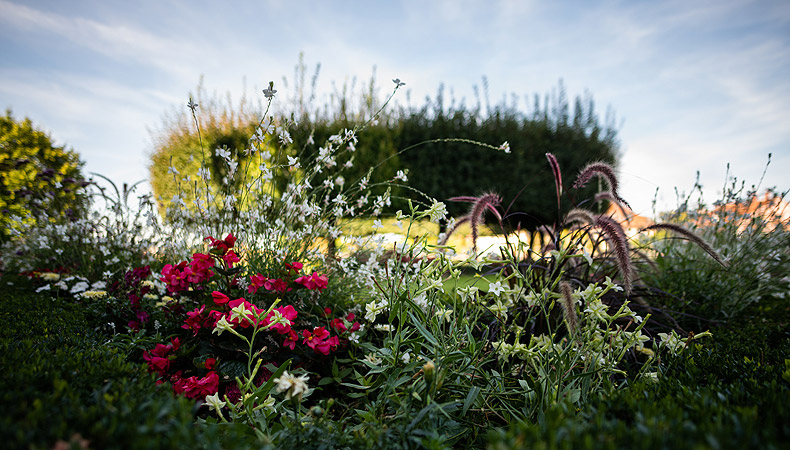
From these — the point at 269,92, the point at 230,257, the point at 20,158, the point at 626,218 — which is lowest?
the point at 230,257

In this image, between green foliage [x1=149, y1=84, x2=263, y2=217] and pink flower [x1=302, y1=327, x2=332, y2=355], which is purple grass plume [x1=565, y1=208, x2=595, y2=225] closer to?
pink flower [x1=302, y1=327, x2=332, y2=355]

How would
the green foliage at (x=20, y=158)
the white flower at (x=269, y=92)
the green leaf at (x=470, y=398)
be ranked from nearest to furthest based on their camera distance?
the green leaf at (x=470, y=398) → the white flower at (x=269, y=92) → the green foliage at (x=20, y=158)

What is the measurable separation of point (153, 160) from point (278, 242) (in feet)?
26.1

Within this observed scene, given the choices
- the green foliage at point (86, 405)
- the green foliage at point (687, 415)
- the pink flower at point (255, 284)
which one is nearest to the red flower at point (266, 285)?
the pink flower at point (255, 284)

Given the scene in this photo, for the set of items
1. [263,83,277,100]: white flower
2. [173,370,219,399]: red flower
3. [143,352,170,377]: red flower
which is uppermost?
[263,83,277,100]: white flower

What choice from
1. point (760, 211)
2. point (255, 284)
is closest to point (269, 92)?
point (255, 284)

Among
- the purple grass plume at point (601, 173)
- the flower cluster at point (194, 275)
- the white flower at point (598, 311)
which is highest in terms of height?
the purple grass plume at point (601, 173)

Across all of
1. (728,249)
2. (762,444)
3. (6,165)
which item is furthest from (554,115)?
(6,165)

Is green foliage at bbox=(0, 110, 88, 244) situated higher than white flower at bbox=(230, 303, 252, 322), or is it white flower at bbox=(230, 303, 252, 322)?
green foliage at bbox=(0, 110, 88, 244)

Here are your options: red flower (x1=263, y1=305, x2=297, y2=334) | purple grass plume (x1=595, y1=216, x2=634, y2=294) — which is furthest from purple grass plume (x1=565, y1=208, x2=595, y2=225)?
red flower (x1=263, y1=305, x2=297, y2=334)

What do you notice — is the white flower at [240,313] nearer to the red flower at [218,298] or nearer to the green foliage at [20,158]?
the red flower at [218,298]

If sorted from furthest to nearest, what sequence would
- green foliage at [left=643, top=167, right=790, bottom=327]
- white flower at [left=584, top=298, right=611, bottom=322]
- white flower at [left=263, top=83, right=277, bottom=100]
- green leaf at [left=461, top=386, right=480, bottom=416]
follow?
green foliage at [left=643, top=167, right=790, bottom=327] → white flower at [left=263, top=83, right=277, bottom=100] → white flower at [left=584, top=298, right=611, bottom=322] → green leaf at [left=461, top=386, right=480, bottom=416]

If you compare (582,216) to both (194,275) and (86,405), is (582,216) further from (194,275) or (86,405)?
(86,405)

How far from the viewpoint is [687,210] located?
4.44m
